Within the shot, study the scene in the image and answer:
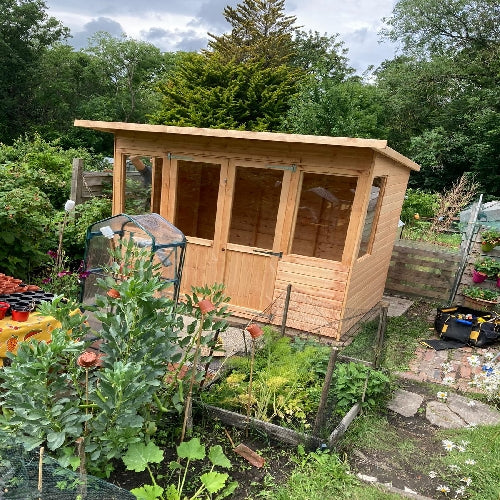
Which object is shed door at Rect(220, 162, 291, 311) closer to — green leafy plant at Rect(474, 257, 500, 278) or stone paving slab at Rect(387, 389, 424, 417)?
stone paving slab at Rect(387, 389, 424, 417)

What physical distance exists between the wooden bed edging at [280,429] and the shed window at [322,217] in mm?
2453

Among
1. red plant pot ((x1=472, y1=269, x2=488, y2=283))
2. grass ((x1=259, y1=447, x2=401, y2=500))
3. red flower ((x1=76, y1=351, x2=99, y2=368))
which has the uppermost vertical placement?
red flower ((x1=76, y1=351, x2=99, y2=368))

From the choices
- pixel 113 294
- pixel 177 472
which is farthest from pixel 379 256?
pixel 113 294

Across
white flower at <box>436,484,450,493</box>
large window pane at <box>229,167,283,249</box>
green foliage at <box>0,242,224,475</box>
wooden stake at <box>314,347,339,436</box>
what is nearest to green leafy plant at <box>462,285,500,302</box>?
large window pane at <box>229,167,283,249</box>

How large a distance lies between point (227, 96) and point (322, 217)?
15.1 m

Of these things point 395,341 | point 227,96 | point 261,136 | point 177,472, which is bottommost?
point 395,341

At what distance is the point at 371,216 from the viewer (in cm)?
562

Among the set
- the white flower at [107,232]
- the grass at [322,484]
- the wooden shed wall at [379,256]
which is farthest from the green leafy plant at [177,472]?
the wooden shed wall at [379,256]

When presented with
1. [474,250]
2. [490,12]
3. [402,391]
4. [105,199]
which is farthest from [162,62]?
[402,391]

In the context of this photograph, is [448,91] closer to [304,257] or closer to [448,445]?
[304,257]

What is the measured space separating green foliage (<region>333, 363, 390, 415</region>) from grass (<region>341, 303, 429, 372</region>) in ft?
2.01

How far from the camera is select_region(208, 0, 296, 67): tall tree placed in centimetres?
2319

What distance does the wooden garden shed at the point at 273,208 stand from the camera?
16.8ft

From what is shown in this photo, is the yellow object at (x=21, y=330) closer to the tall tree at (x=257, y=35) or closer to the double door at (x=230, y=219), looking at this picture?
the double door at (x=230, y=219)
